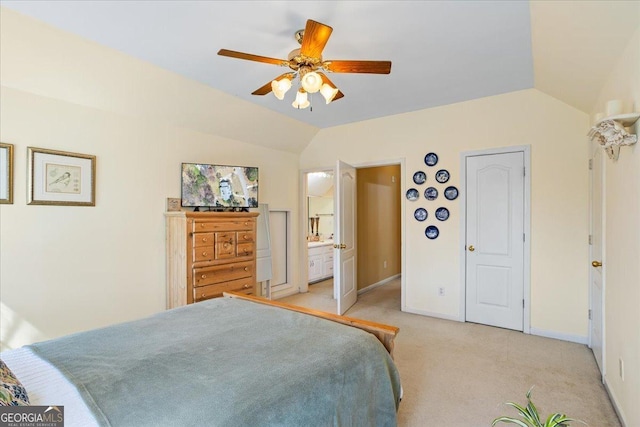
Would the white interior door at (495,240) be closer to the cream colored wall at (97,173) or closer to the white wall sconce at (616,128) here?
the white wall sconce at (616,128)

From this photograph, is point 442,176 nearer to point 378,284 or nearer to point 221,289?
point 378,284

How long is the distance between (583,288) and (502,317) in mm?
855

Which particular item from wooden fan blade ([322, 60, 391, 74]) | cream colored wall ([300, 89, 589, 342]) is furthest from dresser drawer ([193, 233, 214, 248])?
cream colored wall ([300, 89, 589, 342])

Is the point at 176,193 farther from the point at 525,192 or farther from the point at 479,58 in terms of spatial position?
the point at 525,192

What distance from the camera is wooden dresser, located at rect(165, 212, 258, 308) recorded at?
131 inches

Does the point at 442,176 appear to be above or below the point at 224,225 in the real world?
above

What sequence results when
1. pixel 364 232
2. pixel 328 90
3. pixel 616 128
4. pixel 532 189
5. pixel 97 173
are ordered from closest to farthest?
pixel 616 128 < pixel 328 90 < pixel 97 173 < pixel 532 189 < pixel 364 232

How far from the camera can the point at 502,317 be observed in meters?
3.73

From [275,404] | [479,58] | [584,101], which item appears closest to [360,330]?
[275,404]

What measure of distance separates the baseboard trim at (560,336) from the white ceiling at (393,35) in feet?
7.63

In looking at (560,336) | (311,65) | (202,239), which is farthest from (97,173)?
(560,336)

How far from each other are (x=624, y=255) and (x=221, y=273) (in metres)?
3.41

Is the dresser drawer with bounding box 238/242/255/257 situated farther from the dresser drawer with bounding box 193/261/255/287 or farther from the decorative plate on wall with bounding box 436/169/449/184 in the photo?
the decorative plate on wall with bounding box 436/169/449/184

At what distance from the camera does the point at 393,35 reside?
7.99ft
